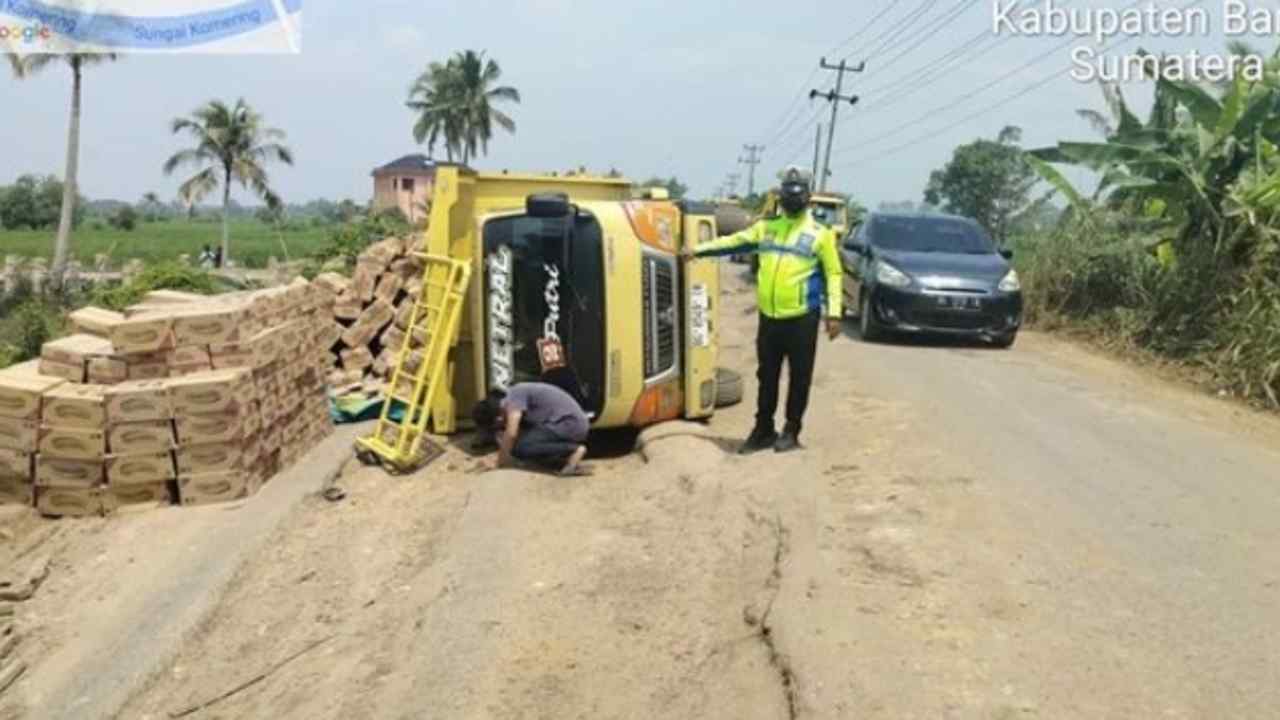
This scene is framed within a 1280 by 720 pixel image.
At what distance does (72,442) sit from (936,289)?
9678mm

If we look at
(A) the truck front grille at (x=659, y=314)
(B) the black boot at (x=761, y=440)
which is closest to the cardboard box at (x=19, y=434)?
(A) the truck front grille at (x=659, y=314)

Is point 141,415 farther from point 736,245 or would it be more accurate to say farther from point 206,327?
point 736,245

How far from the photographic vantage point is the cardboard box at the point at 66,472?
349 inches

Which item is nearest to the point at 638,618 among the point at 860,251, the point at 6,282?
the point at 860,251

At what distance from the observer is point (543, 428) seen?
28.9ft

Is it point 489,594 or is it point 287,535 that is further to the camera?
point 287,535

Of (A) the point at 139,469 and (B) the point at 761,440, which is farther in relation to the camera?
(A) the point at 139,469

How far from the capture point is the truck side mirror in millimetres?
8891

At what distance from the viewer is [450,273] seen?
9.61 meters

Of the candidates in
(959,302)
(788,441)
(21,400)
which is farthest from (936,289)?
(21,400)

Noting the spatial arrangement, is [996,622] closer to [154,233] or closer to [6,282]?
[6,282]

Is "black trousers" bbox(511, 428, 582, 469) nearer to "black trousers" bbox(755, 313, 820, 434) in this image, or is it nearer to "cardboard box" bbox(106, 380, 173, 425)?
"black trousers" bbox(755, 313, 820, 434)

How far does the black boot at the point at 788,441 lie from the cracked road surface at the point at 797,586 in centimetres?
16

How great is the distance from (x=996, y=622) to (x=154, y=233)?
95703 millimetres
